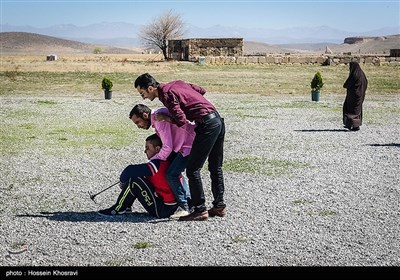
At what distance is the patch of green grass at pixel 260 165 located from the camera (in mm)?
10172

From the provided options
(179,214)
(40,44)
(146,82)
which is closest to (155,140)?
(146,82)

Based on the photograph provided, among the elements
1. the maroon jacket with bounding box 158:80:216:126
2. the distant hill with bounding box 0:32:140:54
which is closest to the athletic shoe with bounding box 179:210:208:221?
the maroon jacket with bounding box 158:80:216:126

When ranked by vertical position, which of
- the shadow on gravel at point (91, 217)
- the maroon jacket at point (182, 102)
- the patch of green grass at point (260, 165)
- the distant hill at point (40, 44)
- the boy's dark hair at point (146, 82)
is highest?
the boy's dark hair at point (146, 82)

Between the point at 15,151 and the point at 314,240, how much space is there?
7.98 m

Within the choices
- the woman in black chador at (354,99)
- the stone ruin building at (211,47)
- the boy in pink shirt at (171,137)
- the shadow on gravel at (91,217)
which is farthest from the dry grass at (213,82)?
the boy in pink shirt at (171,137)

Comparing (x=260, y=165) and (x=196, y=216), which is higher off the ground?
(x=196, y=216)

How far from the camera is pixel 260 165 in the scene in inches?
422

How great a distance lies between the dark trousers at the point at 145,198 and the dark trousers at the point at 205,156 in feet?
1.21

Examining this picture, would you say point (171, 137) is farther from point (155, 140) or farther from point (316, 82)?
point (316, 82)

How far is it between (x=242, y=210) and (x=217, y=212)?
0.53m

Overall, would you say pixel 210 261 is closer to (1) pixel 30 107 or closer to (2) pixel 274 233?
(2) pixel 274 233

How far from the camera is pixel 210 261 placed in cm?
562

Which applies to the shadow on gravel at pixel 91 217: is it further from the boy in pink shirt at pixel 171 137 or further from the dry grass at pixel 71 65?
the dry grass at pixel 71 65
